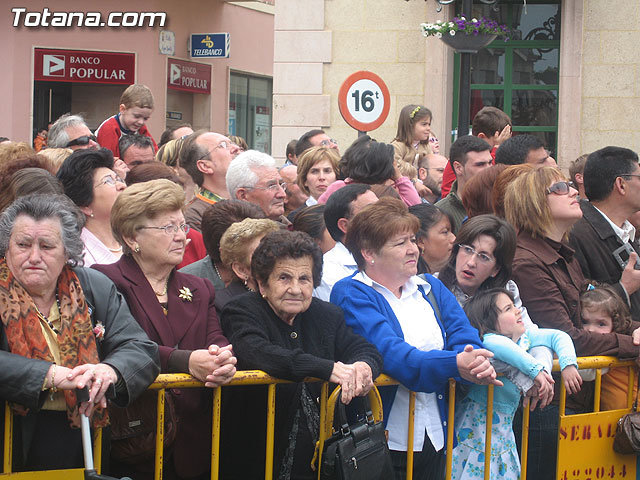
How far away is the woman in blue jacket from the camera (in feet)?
13.7

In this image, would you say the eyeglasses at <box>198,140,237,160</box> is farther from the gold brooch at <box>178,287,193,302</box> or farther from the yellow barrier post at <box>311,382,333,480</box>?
the yellow barrier post at <box>311,382,333,480</box>

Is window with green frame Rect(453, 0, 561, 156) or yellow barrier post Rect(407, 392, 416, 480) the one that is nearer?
yellow barrier post Rect(407, 392, 416, 480)

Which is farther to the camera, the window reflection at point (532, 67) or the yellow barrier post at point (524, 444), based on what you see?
the window reflection at point (532, 67)

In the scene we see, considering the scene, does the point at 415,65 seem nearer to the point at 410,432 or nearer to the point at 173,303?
the point at 410,432

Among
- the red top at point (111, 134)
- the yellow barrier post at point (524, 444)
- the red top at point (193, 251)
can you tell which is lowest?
the yellow barrier post at point (524, 444)

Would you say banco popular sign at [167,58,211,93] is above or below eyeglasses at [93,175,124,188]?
above

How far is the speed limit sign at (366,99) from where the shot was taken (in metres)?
9.54

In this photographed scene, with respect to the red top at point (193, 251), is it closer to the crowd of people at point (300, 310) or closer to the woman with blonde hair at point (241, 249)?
the crowd of people at point (300, 310)

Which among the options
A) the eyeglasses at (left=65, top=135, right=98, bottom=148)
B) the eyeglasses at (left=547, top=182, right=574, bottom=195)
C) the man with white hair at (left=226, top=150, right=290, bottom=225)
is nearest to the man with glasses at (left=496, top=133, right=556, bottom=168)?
the eyeglasses at (left=547, top=182, right=574, bottom=195)

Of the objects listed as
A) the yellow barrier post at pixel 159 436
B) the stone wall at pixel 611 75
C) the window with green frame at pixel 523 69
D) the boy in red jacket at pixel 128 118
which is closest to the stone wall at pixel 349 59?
the window with green frame at pixel 523 69

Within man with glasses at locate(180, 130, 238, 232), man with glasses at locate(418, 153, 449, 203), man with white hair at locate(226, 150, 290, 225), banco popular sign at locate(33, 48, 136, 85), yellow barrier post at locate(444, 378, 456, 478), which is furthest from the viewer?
banco popular sign at locate(33, 48, 136, 85)

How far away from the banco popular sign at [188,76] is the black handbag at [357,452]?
19332 mm

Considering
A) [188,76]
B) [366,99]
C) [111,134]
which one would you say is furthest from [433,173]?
[188,76]

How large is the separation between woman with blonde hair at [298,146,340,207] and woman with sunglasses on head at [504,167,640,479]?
81.4 inches
